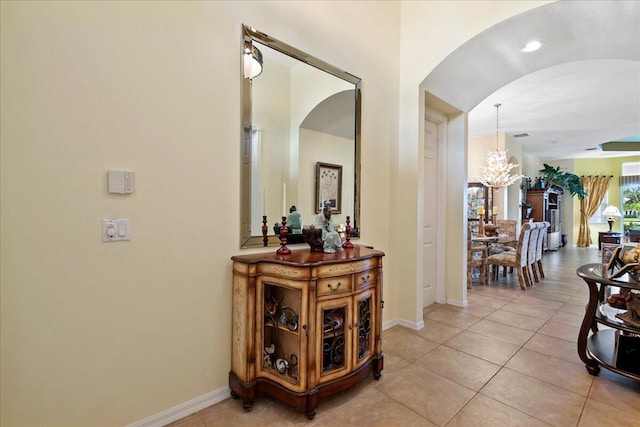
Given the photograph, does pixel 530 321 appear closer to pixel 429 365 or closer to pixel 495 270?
pixel 429 365

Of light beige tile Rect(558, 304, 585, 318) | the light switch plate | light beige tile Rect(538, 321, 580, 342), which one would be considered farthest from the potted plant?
the light switch plate

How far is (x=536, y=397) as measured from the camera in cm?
187

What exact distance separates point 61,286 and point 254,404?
4.09ft

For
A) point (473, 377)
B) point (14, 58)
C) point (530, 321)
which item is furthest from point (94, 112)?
point (530, 321)

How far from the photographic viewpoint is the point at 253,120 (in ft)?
6.55

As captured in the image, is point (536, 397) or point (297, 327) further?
point (536, 397)

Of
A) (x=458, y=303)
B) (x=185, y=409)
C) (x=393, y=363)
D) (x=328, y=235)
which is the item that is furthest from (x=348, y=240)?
(x=458, y=303)

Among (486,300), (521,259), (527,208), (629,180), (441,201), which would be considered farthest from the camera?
(629,180)

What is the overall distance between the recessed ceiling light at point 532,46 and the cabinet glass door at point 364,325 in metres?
2.75

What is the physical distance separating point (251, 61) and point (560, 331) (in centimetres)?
372

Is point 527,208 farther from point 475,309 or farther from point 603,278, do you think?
point 603,278

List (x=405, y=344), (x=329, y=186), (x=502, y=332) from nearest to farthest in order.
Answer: (x=329, y=186)
(x=405, y=344)
(x=502, y=332)

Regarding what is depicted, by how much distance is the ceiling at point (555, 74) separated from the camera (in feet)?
7.89

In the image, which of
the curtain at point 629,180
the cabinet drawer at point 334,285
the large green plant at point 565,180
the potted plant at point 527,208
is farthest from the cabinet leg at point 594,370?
the curtain at point 629,180
